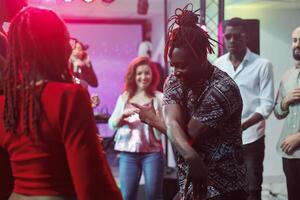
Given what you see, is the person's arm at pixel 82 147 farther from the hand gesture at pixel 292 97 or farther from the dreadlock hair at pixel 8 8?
the hand gesture at pixel 292 97

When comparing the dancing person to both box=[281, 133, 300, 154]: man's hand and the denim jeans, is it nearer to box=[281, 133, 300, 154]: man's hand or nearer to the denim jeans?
box=[281, 133, 300, 154]: man's hand

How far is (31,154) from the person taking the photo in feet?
4.65

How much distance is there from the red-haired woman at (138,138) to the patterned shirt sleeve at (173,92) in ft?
5.47

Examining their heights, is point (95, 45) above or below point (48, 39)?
below

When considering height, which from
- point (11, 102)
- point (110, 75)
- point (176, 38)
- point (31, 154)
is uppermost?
point (176, 38)

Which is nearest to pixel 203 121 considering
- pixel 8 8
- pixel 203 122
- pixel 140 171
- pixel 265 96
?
pixel 203 122

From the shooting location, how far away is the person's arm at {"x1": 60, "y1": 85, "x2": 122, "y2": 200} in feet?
4.49

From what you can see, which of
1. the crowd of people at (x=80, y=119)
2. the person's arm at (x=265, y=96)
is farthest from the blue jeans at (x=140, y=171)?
the crowd of people at (x=80, y=119)

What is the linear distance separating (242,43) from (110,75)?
4.75 m

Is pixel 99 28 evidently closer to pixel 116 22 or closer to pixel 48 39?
pixel 116 22

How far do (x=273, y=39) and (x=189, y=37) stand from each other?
386cm

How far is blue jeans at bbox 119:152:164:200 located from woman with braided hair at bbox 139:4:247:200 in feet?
5.79

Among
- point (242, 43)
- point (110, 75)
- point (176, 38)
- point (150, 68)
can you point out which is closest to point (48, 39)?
point (176, 38)

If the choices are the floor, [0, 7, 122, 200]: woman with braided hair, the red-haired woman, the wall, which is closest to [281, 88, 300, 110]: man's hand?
the red-haired woman
